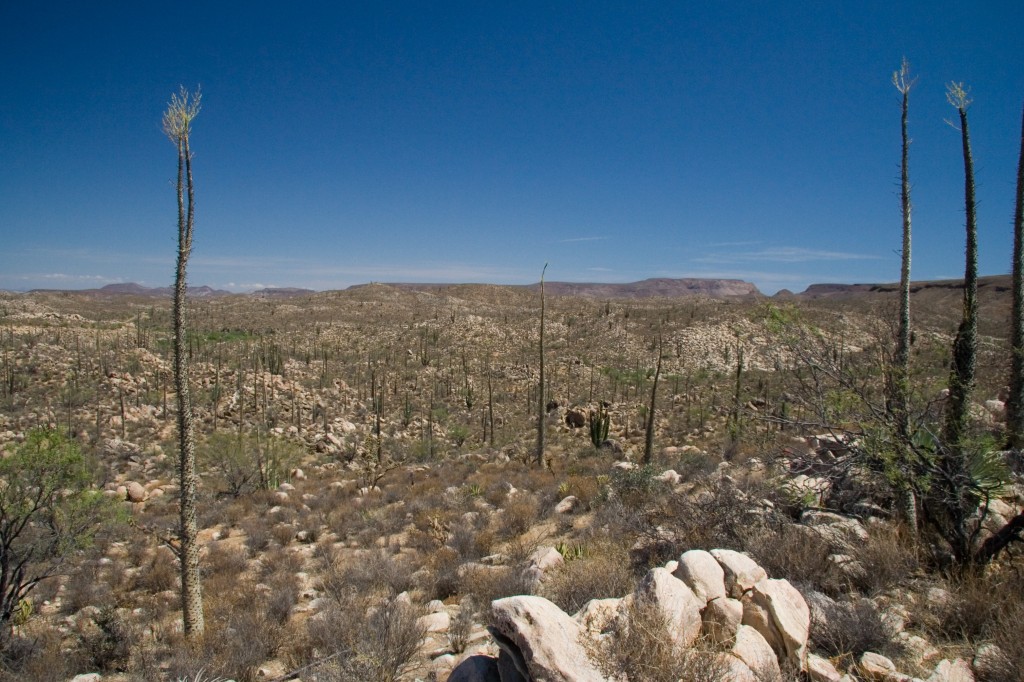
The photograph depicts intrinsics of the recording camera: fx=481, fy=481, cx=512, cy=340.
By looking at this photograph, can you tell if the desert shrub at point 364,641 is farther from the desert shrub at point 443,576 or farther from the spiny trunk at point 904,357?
the spiny trunk at point 904,357

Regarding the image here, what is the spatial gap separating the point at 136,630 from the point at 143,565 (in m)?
3.76

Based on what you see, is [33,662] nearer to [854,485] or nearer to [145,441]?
[854,485]

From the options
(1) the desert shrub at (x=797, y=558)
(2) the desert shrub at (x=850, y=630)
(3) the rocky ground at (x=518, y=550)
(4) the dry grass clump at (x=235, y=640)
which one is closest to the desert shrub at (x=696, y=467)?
(3) the rocky ground at (x=518, y=550)

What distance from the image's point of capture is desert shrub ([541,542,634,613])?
5.45 metres

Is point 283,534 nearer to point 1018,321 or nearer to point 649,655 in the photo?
point 649,655

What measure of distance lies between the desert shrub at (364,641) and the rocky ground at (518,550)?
0.03m

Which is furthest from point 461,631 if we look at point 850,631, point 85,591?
point 85,591

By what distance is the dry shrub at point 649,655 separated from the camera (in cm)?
326

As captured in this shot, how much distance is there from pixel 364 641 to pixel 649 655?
2.85 meters

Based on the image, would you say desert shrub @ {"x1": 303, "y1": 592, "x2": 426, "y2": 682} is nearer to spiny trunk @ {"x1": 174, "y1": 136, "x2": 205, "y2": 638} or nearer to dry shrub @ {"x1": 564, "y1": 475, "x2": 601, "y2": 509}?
spiny trunk @ {"x1": 174, "y1": 136, "x2": 205, "y2": 638}

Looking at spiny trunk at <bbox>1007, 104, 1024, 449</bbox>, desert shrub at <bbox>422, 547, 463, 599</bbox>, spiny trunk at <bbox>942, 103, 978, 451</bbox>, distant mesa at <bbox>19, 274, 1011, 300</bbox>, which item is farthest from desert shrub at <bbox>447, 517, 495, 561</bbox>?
distant mesa at <bbox>19, 274, 1011, 300</bbox>

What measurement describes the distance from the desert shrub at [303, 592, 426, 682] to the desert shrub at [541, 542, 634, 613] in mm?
1594

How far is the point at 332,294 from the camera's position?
73.5 metres

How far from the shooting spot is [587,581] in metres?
5.65
